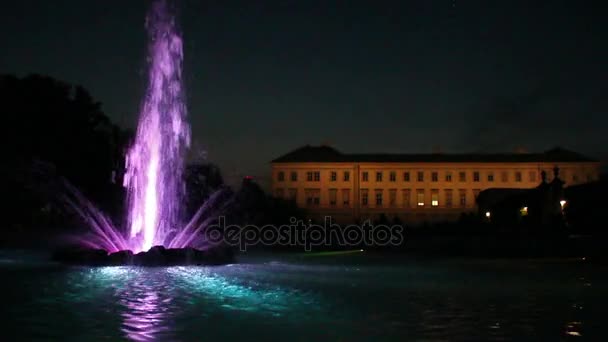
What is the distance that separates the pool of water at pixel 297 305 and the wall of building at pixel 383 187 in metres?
80.7

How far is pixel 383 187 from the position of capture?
9888 cm

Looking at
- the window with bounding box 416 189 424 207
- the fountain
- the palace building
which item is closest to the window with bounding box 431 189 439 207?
the palace building

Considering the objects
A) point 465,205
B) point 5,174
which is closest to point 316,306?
point 5,174

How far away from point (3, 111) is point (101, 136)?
8692 millimetres

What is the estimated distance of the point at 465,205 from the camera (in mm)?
98000

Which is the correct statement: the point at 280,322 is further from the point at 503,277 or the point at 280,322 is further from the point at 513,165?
the point at 513,165

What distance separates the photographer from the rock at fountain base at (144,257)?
784 inches

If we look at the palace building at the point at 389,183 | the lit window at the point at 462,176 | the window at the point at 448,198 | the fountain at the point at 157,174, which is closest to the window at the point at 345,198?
the palace building at the point at 389,183

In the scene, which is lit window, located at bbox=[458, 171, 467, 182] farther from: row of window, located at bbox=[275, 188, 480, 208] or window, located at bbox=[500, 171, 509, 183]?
window, located at bbox=[500, 171, 509, 183]

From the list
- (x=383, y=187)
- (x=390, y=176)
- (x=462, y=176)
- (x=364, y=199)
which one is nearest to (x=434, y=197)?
(x=462, y=176)

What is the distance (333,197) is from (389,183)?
8758 millimetres

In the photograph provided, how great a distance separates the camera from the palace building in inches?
3856

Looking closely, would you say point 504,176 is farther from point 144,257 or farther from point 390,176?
point 144,257

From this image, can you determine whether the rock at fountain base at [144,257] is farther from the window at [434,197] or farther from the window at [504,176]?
the window at [504,176]
